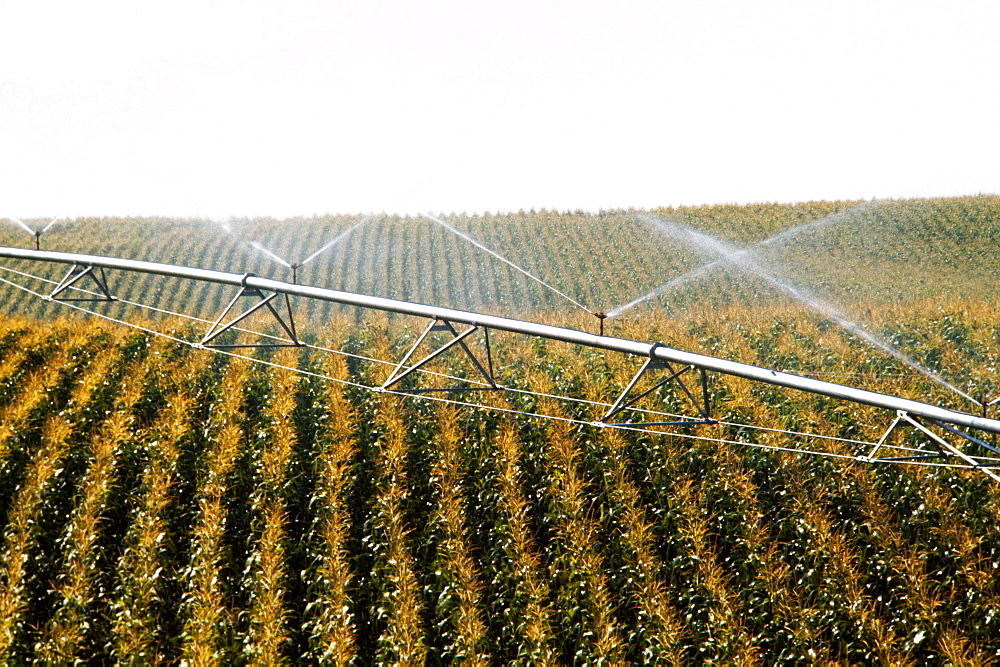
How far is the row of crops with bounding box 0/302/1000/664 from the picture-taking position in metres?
8.38

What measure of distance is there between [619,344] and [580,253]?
1891cm

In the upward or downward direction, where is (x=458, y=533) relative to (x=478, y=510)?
downward

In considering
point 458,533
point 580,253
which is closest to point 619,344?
point 458,533

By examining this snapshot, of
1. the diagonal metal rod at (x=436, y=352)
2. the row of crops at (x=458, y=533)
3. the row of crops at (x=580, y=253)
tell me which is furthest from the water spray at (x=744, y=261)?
the diagonal metal rod at (x=436, y=352)

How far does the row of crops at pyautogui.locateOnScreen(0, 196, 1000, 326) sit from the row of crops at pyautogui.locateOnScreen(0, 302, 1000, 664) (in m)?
7.30

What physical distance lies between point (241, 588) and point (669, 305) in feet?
46.3

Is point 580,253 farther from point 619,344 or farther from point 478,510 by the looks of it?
point 619,344

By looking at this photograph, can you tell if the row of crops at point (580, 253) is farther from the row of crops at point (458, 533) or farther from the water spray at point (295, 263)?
the row of crops at point (458, 533)

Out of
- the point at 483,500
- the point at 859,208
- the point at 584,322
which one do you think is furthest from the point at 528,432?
the point at 859,208

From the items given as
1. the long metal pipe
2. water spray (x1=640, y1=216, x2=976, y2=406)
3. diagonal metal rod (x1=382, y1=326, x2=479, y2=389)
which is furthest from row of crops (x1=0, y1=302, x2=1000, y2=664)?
water spray (x1=640, y1=216, x2=976, y2=406)

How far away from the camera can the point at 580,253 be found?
25.7 meters

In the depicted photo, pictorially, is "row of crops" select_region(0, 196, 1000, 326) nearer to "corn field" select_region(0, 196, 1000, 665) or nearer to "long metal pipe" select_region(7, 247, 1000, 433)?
"corn field" select_region(0, 196, 1000, 665)

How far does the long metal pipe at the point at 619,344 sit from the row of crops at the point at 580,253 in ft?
34.0

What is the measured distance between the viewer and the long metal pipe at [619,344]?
6098 mm
